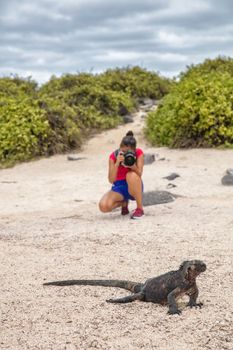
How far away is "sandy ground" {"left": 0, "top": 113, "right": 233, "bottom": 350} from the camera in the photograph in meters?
3.40

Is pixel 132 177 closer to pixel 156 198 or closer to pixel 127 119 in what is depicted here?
pixel 156 198

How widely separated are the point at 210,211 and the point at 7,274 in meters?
2.89

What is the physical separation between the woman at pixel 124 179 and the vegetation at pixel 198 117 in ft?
17.6

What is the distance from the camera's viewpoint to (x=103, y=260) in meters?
4.89

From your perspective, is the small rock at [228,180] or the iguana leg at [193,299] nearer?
the iguana leg at [193,299]

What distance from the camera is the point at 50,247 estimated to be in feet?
17.8

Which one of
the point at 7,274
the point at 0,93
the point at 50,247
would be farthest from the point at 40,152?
the point at 7,274

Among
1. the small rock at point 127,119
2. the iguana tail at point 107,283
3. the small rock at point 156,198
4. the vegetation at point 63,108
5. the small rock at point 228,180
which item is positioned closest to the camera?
the iguana tail at point 107,283

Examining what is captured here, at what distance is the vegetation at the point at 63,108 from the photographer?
1231 cm

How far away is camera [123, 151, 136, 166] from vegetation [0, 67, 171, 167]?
19.3ft

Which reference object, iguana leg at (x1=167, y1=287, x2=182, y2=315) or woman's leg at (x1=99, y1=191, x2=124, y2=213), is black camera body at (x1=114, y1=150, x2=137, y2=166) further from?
iguana leg at (x1=167, y1=287, x2=182, y2=315)

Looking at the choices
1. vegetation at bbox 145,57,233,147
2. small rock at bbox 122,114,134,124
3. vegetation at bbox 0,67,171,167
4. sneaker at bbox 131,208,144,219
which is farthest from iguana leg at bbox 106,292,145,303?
small rock at bbox 122,114,134,124

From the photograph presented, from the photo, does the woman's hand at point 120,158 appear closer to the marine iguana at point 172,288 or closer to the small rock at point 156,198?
the small rock at point 156,198

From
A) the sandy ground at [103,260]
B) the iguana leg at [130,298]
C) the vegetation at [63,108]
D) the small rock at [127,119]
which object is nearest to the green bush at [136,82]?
the vegetation at [63,108]
